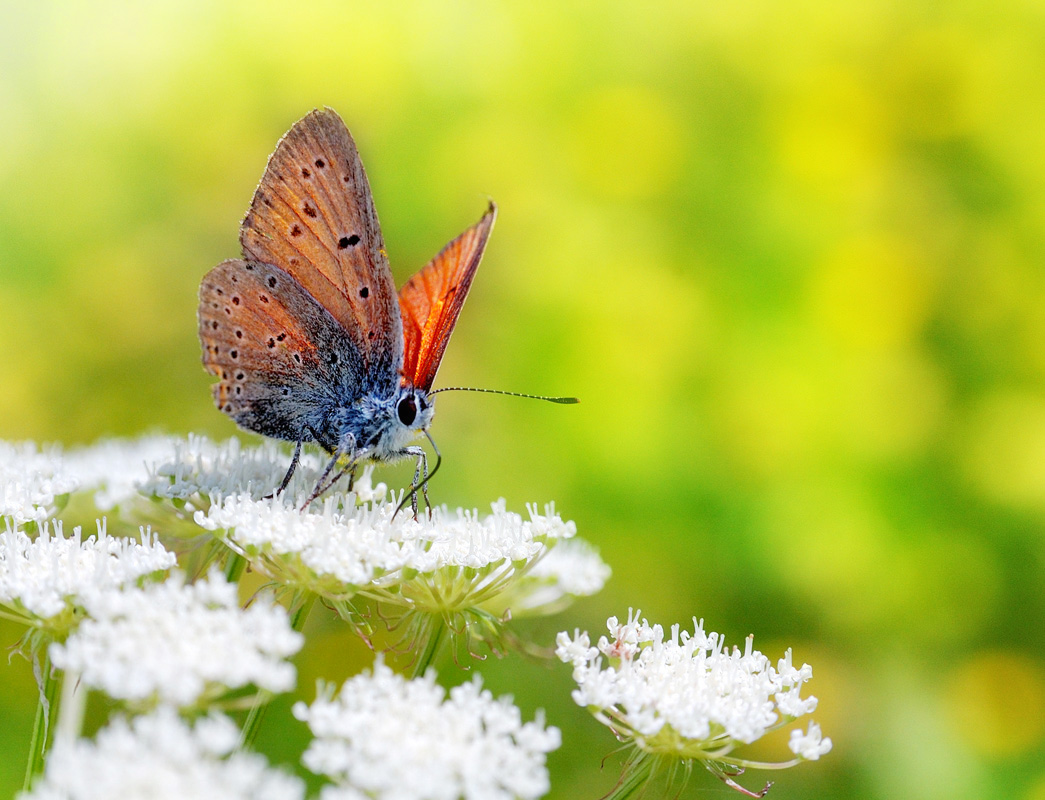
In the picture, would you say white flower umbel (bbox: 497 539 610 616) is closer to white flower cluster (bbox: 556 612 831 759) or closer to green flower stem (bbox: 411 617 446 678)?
green flower stem (bbox: 411 617 446 678)

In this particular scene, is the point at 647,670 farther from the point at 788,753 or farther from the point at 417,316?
the point at 788,753

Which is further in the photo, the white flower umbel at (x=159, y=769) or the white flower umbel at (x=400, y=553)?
the white flower umbel at (x=400, y=553)

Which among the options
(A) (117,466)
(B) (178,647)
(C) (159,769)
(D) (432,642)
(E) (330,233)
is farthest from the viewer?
(A) (117,466)

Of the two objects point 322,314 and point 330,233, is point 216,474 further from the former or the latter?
point 330,233

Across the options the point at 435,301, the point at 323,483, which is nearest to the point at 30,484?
the point at 323,483

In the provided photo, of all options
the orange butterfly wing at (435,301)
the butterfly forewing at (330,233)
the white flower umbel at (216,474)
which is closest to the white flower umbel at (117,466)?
the white flower umbel at (216,474)

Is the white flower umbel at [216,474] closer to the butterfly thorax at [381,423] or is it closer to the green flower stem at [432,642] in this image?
the butterfly thorax at [381,423]
